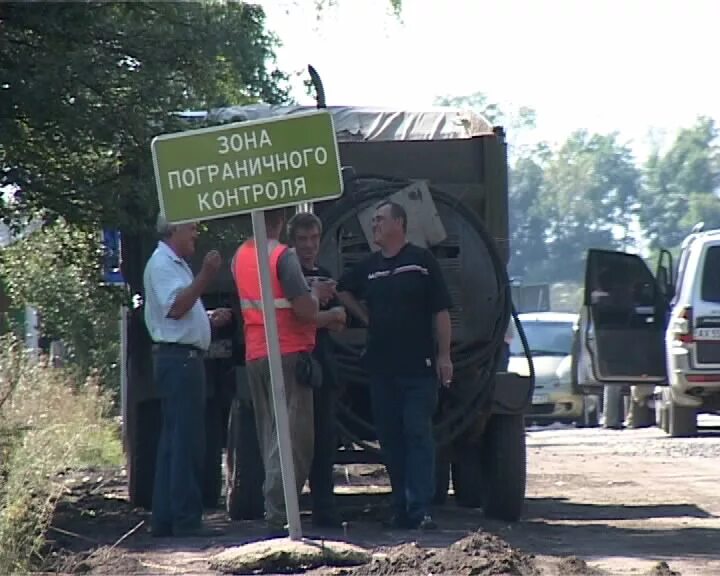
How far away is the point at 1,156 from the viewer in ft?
36.8

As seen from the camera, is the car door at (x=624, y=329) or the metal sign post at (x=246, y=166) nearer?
the metal sign post at (x=246, y=166)

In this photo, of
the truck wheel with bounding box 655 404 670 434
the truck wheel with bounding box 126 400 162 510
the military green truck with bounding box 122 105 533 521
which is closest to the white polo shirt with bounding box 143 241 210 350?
the military green truck with bounding box 122 105 533 521

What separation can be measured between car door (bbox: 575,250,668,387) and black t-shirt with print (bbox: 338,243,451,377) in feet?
29.7

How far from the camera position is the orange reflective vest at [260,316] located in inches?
389

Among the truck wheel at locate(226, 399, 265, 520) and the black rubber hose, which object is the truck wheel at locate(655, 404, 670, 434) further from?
the truck wheel at locate(226, 399, 265, 520)

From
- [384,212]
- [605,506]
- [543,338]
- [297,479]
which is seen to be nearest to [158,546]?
[297,479]

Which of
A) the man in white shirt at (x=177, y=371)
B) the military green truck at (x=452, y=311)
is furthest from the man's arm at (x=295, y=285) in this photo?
the military green truck at (x=452, y=311)

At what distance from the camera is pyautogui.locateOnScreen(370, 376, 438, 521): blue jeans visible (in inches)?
409

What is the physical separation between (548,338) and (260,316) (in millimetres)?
16972

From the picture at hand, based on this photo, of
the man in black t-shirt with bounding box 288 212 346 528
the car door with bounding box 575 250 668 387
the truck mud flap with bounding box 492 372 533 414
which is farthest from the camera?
the car door with bounding box 575 250 668 387

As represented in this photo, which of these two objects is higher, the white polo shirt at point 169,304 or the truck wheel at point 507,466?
the white polo shirt at point 169,304

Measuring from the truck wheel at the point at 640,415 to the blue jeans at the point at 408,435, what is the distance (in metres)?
13.9

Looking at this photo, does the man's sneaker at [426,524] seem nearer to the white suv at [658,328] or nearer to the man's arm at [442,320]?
the man's arm at [442,320]

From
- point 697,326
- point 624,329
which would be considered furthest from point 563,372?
point 697,326
